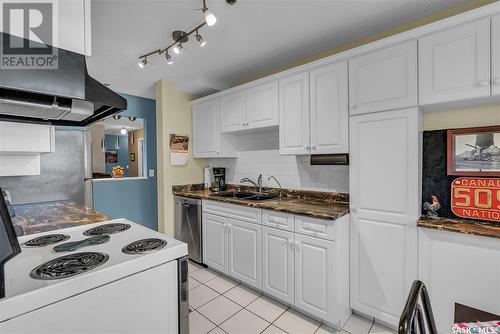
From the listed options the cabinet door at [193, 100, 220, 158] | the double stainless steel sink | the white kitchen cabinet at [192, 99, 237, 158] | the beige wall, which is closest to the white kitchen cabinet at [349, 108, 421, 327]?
the double stainless steel sink

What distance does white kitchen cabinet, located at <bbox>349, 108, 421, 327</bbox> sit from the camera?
1.68 meters

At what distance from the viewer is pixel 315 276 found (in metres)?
1.88

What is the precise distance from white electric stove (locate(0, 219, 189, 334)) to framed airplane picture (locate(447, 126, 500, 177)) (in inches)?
80.0

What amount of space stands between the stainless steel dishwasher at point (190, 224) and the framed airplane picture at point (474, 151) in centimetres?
248

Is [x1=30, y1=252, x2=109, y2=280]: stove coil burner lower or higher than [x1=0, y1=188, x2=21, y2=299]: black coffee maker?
lower

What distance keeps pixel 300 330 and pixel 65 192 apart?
3001mm

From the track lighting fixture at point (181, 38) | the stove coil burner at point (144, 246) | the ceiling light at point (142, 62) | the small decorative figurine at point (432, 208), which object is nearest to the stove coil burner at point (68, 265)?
the stove coil burner at point (144, 246)

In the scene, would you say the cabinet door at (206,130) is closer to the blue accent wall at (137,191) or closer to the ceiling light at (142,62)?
the blue accent wall at (137,191)

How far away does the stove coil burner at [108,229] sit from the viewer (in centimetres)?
147

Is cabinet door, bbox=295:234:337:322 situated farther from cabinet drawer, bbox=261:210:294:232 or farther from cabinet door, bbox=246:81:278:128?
cabinet door, bbox=246:81:278:128

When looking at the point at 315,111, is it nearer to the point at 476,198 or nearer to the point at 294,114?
the point at 294,114

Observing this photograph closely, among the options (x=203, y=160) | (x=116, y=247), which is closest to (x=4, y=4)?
(x=116, y=247)

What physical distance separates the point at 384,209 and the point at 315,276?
76 centimetres

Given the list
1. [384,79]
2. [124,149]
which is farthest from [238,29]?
[124,149]
